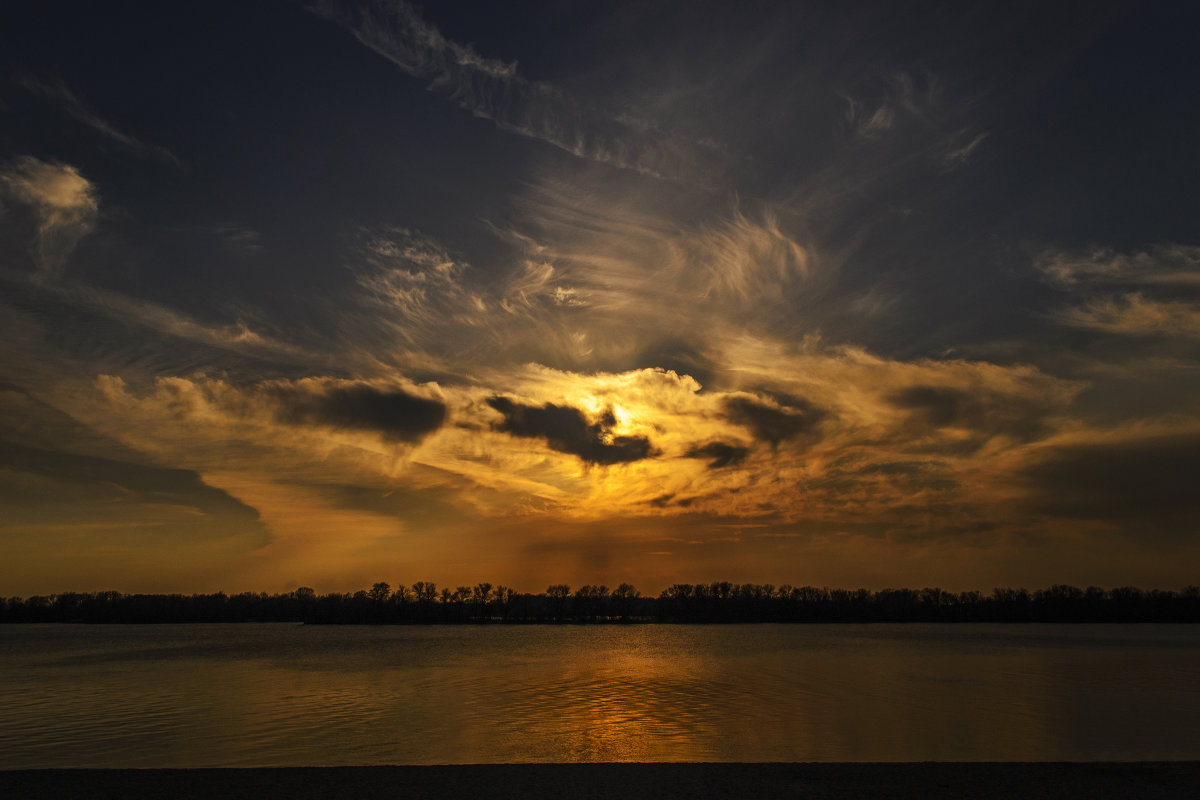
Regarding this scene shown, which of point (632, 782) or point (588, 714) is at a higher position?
point (632, 782)

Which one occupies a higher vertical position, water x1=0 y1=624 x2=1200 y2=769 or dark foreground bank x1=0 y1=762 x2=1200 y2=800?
dark foreground bank x1=0 y1=762 x2=1200 y2=800

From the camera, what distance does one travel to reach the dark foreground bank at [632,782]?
16.7 m

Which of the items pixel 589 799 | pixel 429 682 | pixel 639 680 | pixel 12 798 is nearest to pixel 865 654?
pixel 639 680

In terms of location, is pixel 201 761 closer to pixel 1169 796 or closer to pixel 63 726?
pixel 63 726

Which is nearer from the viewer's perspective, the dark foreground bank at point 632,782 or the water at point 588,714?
the dark foreground bank at point 632,782

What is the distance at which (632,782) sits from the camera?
17703mm

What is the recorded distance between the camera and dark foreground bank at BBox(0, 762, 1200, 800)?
1667cm

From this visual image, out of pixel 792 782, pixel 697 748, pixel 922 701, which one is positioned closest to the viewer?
pixel 792 782

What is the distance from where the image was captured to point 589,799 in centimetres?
1614

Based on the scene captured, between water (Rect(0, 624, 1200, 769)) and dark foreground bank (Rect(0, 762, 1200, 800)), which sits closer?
dark foreground bank (Rect(0, 762, 1200, 800))

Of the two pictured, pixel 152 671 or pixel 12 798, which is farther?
pixel 152 671

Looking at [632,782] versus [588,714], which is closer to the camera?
[632,782]

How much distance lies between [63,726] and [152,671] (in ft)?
107

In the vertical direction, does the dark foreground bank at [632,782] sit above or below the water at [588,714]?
above
